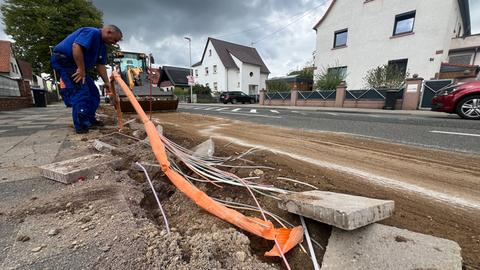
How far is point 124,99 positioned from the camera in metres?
8.08

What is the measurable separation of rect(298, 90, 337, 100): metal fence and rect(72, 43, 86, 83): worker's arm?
15.5 m

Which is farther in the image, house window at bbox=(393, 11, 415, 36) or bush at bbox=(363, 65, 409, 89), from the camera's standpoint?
house window at bbox=(393, 11, 415, 36)

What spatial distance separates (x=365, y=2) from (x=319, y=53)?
464 centimetres

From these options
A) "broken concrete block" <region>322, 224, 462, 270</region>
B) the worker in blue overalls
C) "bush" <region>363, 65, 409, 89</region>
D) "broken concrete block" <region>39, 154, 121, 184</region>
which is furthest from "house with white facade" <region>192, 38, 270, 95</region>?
"broken concrete block" <region>322, 224, 462, 270</region>

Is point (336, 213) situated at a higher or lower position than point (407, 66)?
lower

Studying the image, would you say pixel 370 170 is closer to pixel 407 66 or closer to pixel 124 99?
pixel 124 99

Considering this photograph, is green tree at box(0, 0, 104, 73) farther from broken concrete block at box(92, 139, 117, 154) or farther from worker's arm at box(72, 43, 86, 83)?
broken concrete block at box(92, 139, 117, 154)

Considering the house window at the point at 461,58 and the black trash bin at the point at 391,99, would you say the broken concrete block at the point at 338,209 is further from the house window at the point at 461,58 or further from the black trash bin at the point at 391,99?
the house window at the point at 461,58

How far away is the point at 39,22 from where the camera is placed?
18.2 meters

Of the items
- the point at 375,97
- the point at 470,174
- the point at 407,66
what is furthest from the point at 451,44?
the point at 470,174

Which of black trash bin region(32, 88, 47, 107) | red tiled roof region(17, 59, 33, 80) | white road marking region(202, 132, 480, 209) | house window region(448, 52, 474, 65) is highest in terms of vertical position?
red tiled roof region(17, 59, 33, 80)

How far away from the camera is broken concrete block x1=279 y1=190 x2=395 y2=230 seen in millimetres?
1094

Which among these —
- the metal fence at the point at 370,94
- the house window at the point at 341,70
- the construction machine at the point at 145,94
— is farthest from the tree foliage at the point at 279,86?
the construction machine at the point at 145,94

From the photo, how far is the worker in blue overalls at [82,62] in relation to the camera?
3221 millimetres
